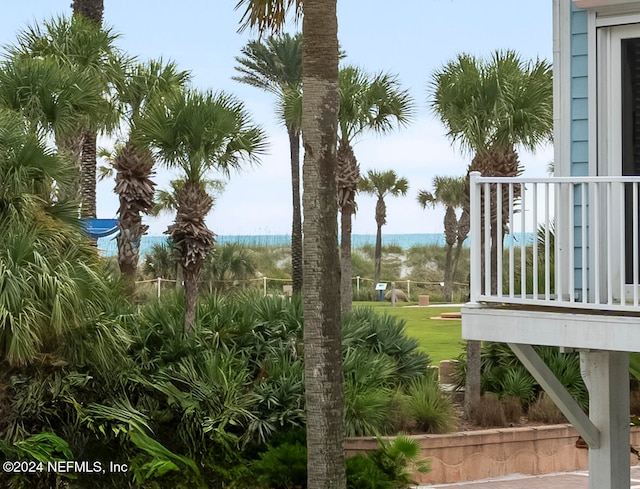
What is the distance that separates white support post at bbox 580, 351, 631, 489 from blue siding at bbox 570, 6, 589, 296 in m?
0.96

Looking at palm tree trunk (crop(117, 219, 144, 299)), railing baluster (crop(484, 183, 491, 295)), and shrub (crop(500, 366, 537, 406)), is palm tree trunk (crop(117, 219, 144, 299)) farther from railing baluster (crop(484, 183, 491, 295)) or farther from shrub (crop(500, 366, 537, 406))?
railing baluster (crop(484, 183, 491, 295))

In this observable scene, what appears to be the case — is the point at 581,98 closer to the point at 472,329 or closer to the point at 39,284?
the point at 472,329

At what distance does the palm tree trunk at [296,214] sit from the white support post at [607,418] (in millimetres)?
20592

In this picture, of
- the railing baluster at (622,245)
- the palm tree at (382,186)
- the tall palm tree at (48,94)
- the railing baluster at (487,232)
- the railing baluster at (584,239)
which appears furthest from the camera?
the palm tree at (382,186)

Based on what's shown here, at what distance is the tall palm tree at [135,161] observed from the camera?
17922mm

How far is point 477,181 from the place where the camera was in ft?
24.2

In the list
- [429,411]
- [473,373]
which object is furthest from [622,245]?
[473,373]

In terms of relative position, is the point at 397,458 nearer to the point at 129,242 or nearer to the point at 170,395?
the point at 170,395

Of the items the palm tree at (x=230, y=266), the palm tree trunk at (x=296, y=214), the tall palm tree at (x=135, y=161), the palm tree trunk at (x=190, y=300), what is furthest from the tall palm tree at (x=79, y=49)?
the palm tree at (x=230, y=266)

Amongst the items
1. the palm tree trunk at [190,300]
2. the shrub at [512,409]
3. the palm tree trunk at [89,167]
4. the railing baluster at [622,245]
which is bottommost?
the shrub at [512,409]

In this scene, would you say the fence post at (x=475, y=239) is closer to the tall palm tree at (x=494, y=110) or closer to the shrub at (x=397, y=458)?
the shrub at (x=397, y=458)

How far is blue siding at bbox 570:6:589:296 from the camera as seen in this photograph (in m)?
8.10

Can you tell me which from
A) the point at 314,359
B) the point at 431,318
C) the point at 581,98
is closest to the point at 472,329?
the point at 581,98

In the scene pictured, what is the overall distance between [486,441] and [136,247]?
7636 millimetres
